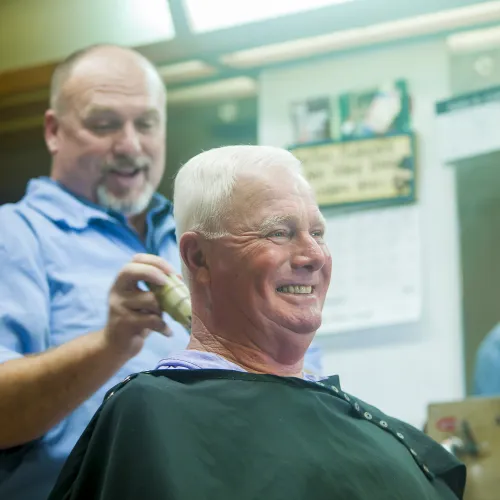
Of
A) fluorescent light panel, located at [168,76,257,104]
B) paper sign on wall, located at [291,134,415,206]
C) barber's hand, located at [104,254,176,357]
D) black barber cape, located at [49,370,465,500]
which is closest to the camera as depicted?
black barber cape, located at [49,370,465,500]

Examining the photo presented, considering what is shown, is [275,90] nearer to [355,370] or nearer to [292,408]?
[355,370]

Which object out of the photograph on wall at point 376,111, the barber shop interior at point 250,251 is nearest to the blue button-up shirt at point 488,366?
the barber shop interior at point 250,251

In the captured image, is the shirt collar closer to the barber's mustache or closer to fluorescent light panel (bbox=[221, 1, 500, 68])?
the barber's mustache

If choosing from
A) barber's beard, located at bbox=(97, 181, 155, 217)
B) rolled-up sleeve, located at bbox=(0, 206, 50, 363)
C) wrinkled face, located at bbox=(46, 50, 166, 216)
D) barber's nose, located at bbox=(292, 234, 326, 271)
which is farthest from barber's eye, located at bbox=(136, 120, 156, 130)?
barber's nose, located at bbox=(292, 234, 326, 271)

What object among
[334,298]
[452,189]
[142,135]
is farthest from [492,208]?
[142,135]

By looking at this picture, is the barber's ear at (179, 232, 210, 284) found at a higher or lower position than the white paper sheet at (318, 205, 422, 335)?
higher

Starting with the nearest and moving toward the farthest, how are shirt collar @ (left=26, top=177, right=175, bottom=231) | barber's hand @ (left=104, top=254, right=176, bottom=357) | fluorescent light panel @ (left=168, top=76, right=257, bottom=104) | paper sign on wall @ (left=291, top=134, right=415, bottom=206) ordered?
barber's hand @ (left=104, top=254, right=176, bottom=357), shirt collar @ (left=26, top=177, right=175, bottom=231), paper sign on wall @ (left=291, top=134, right=415, bottom=206), fluorescent light panel @ (left=168, top=76, right=257, bottom=104)

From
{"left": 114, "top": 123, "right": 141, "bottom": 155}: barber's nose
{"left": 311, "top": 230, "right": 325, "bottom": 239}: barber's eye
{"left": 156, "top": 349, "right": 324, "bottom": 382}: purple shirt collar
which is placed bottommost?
{"left": 156, "top": 349, "right": 324, "bottom": 382}: purple shirt collar

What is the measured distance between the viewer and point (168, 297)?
1050 mm

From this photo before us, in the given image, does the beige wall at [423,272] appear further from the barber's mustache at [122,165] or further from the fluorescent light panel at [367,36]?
the barber's mustache at [122,165]

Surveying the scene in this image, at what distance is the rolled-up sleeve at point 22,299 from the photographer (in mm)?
1145

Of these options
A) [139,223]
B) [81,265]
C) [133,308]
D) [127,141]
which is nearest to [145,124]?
[127,141]

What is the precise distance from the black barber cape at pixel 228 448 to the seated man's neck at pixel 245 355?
2cm

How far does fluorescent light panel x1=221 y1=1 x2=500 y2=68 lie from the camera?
1546 mm
